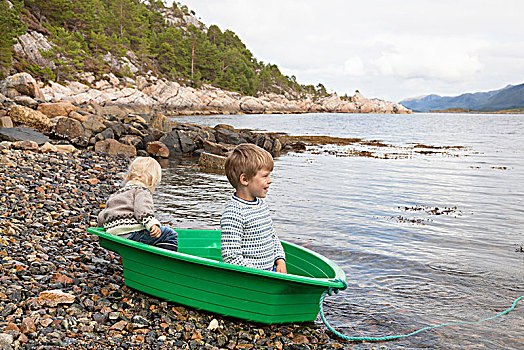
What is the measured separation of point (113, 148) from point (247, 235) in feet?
45.7

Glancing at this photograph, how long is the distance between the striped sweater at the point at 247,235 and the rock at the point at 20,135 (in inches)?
466

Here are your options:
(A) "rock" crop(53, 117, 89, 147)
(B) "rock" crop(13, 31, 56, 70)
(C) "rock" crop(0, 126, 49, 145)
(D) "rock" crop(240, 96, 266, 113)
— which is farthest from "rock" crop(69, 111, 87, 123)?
(D) "rock" crop(240, 96, 266, 113)

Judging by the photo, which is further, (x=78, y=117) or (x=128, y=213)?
(x=78, y=117)

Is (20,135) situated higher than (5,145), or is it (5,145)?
(20,135)

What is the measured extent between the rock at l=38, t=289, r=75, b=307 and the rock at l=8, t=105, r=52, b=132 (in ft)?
51.9

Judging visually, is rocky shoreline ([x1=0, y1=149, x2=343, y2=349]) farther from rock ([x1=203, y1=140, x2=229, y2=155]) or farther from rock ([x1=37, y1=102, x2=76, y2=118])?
rock ([x1=37, y1=102, x2=76, y2=118])

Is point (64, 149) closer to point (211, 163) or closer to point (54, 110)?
point (211, 163)

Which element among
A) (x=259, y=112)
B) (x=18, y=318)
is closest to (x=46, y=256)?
(x=18, y=318)

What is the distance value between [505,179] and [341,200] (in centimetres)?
797

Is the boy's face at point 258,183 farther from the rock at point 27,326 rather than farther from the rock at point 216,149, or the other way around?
the rock at point 216,149

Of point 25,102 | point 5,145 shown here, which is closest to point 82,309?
point 5,145

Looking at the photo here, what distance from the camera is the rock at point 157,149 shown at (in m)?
18.8

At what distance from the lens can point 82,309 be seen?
4133 mm

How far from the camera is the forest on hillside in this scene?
50094mm
